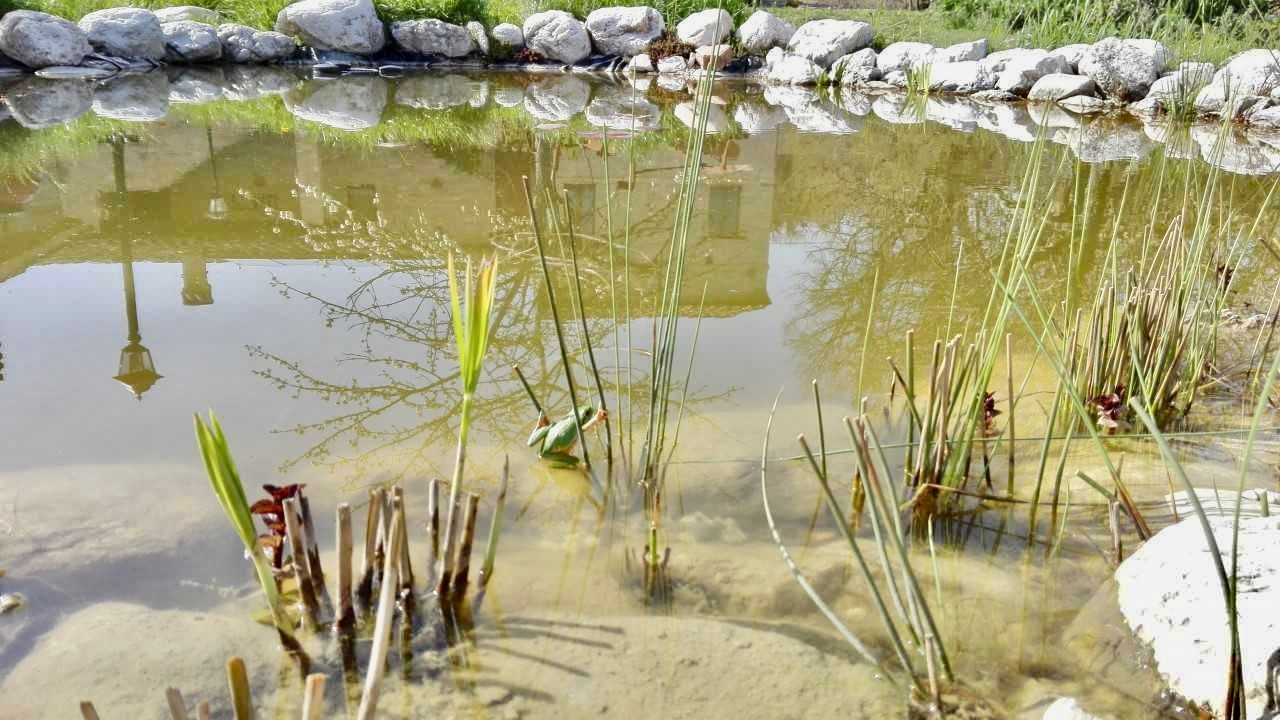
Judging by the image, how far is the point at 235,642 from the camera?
1.65 meters

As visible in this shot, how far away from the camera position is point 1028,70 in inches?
404

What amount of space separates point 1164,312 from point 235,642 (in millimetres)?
2201

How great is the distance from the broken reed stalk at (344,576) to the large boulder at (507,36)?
11.5m

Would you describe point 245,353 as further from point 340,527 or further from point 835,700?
point 835,700

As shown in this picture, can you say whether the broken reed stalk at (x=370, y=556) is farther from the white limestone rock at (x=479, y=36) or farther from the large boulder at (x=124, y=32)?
the white limestone rock at (x=479, y=36)

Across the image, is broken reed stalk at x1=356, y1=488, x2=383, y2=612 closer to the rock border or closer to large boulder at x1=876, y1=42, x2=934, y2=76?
the rock border

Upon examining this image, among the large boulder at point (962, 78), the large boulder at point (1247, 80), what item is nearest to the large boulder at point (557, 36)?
the large boulder at point (962, 78)

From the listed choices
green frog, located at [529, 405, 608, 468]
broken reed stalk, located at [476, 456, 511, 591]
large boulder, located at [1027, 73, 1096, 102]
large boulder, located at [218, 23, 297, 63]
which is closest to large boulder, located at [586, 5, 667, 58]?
large boulder, located at [218, 23, 297, 63]

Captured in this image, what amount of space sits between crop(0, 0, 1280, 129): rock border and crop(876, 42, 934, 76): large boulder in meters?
0.02

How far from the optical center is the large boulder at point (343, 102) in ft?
24.8

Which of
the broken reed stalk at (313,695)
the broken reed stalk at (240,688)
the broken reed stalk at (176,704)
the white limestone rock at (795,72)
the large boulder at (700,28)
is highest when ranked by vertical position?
the large boulder at (700,28)

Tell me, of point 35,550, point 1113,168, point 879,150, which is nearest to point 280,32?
point 879,150

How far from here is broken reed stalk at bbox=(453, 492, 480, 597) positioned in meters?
1.64

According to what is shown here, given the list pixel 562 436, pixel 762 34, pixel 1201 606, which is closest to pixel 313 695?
pixel 562 436
